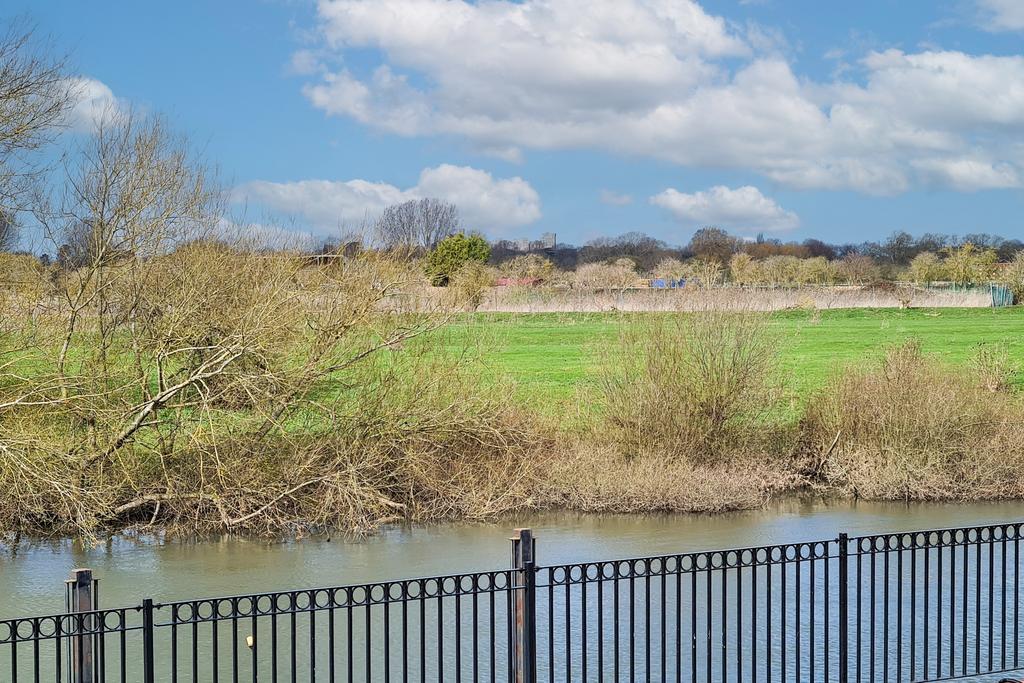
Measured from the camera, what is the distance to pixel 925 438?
2158cm

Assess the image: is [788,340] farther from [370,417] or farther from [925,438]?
[370,417]

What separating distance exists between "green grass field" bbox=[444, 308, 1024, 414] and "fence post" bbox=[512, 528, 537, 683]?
1310cm

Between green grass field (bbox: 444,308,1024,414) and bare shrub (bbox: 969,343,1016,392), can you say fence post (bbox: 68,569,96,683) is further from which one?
bare shrub (bbox: 969,343,1016,392)

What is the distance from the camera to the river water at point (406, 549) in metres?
16.0

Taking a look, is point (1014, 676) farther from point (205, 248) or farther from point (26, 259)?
point (26, 259)

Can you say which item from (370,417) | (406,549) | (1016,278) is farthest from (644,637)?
(1016,278)

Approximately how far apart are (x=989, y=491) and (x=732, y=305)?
575 centimetres

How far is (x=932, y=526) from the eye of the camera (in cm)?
1944

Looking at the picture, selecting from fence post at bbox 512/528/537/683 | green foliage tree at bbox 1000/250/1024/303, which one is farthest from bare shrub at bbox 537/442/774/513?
green foliage tree at bbox 1000/250/1024/303

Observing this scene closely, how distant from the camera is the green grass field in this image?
22.5 m

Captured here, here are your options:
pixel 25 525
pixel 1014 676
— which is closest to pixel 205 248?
pixel 25 525

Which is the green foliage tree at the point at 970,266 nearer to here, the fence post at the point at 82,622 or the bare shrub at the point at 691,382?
the bare shrub at the point at 691,382

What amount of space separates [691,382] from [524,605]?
557 inches

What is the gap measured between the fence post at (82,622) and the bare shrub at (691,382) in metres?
15.2
